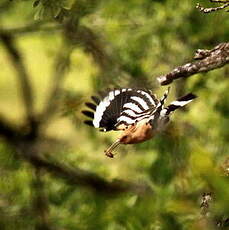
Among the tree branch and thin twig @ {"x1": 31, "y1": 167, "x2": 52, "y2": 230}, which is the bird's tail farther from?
thin twig @ {"x1": 31, "y1": 167, "x2": 52, "y2": 230}

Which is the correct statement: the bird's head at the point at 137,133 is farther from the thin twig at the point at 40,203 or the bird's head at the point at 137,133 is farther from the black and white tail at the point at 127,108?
the thin twig at the point at 40,203

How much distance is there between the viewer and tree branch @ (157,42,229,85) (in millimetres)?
1079

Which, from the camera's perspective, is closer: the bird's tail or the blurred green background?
the bird's tail

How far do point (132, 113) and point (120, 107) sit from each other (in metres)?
0.12

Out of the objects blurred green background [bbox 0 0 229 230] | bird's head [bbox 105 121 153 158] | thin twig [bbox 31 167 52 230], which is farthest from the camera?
blurred green background [bbox 0 0 229 230]

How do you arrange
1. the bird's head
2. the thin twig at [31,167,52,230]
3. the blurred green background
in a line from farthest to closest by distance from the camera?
the blurred green background, the thin twig at [31,167,52,230], the bird's head

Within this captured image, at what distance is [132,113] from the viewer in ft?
3.82

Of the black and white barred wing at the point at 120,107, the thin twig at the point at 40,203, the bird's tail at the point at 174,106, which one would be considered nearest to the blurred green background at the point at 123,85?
the thin twig at the point at 40,203

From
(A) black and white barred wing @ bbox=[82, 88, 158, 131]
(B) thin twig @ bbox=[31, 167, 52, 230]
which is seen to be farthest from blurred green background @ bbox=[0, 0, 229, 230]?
(A) black and white barred wing @ bbox=[82, 88, 158, 131]

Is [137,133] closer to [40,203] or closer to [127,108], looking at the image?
[127,108]

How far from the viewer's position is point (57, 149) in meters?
3.63

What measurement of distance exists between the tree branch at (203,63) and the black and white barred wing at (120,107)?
9cm

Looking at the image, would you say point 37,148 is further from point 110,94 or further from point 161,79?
point 161,79

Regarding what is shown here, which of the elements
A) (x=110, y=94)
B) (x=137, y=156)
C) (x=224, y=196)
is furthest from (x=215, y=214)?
(x=137, y=156)
